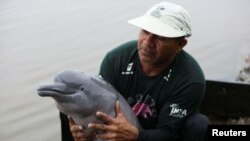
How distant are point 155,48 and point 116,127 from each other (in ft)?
1.60

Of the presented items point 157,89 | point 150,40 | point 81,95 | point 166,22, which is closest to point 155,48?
point 150,40

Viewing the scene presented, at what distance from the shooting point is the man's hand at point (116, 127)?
2.28 metres

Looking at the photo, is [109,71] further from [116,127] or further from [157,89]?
[116,127]

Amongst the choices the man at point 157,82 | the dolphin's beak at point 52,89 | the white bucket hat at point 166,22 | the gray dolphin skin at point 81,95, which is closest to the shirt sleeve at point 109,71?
the man at point 157,82

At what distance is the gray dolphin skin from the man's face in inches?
10.6

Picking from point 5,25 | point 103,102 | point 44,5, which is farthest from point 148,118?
point 44,5

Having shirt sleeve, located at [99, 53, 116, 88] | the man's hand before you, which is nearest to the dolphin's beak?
the man's hand

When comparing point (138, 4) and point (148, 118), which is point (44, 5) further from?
point (148, 118)

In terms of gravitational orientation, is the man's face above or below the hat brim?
below

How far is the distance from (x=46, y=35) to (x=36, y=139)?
2345mm

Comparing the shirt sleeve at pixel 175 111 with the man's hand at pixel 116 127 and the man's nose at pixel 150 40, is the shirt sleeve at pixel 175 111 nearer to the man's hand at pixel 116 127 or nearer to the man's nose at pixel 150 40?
the man's hand at pixel 116 127

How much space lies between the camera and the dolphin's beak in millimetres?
2055

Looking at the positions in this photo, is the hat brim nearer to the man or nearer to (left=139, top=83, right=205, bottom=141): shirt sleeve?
the man

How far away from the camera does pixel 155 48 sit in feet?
7.84
